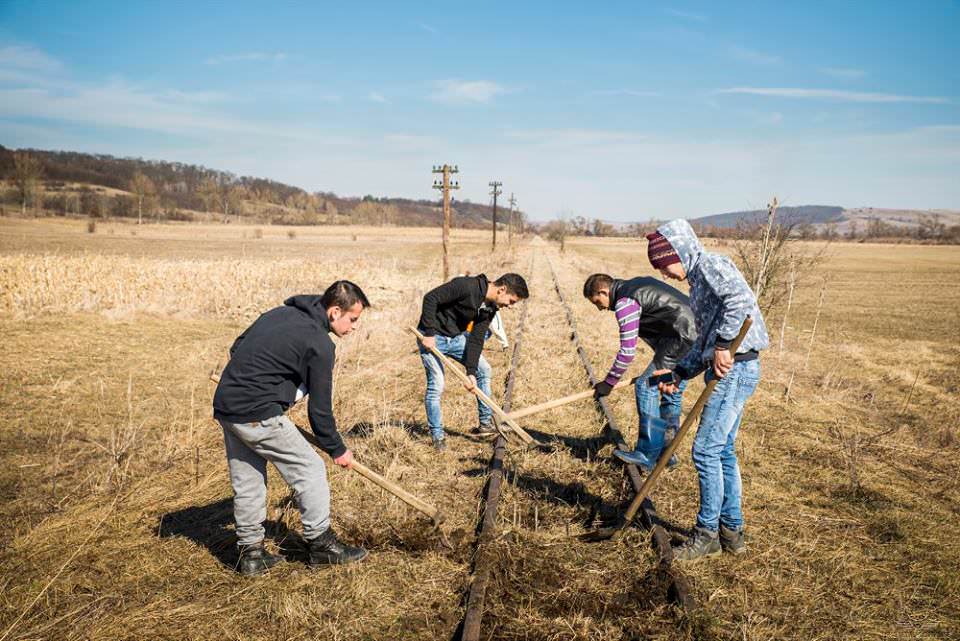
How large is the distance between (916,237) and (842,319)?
340 ft

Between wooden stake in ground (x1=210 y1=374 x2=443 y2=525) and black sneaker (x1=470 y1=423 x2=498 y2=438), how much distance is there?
6.89ft

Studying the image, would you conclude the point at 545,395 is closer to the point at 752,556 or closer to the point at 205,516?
the point at 752,556

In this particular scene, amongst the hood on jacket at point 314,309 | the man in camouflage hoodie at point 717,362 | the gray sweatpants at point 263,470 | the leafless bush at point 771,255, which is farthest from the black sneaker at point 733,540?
the leafless bush at point 771,255

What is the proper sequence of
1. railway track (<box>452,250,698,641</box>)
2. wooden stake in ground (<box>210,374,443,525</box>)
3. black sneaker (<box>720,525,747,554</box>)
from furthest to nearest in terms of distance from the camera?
black sneaker (<box>720,525,747,554</box>)
wooden stake in ground (<box>210,374,443,525</box>)
railway track (<box>452,250,698,641</box>)

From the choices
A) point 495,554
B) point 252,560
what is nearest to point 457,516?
point 495,554

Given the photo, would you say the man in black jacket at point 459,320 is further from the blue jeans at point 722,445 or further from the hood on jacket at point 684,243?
the blue jeans at point 722,445

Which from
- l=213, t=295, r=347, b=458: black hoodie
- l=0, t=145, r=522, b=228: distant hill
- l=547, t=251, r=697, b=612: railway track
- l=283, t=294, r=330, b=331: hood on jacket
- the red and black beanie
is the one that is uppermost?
l=0, t=145, r=522, b=228: distant hill

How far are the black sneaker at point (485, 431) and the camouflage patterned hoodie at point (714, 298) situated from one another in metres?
2.83

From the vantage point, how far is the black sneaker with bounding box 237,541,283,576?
Answer: 12.1ft

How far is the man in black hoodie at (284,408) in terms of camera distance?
3.28m

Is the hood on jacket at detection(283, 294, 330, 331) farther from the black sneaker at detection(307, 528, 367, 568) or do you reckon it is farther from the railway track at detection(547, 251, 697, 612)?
the railway track at detection(547, 251, 697, 612)

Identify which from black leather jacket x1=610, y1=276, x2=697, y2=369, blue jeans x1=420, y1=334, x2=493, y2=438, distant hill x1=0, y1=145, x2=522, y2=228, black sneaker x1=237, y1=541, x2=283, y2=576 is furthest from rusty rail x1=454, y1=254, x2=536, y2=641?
distant hill x1=0, y1=145, x2=522, y2=228

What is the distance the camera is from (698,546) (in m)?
3.84

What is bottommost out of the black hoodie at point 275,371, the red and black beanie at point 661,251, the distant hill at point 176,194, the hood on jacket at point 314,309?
the black hoodie at point 275,371
